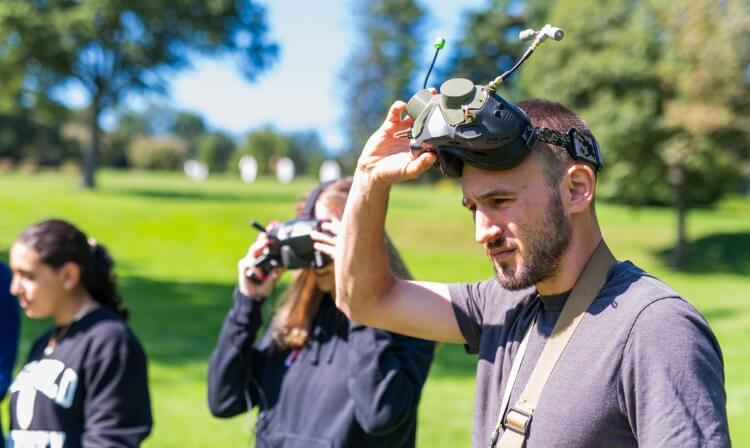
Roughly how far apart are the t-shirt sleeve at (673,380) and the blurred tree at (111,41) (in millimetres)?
33558

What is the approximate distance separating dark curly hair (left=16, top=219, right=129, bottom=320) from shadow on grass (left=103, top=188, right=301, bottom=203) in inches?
1139

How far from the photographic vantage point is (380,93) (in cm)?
7969

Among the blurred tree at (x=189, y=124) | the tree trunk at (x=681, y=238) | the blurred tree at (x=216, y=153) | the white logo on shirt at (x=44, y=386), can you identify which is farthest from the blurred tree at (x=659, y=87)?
the blurred tree at (x=189, y=124)

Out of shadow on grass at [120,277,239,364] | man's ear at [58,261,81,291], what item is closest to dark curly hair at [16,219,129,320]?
man's ear at [58,261,81,291]

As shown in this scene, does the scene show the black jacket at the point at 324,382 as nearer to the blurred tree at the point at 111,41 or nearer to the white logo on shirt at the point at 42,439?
the white logo on shirt at the point at 42,439

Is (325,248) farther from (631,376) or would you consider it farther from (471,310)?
(631,376)

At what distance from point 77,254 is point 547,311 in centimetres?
242

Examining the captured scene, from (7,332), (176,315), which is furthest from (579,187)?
(176,315)

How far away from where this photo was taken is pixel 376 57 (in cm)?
7900

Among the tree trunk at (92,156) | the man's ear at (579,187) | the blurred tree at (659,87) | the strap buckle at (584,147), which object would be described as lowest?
the tree trunk at (92,156)

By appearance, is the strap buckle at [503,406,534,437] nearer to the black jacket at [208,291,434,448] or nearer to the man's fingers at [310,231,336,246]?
the black jacket at [208,291,434,448]

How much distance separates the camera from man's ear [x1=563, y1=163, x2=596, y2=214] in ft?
6.90

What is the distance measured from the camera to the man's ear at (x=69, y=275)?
3.62 m

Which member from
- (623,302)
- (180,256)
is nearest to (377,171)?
(623,302)
